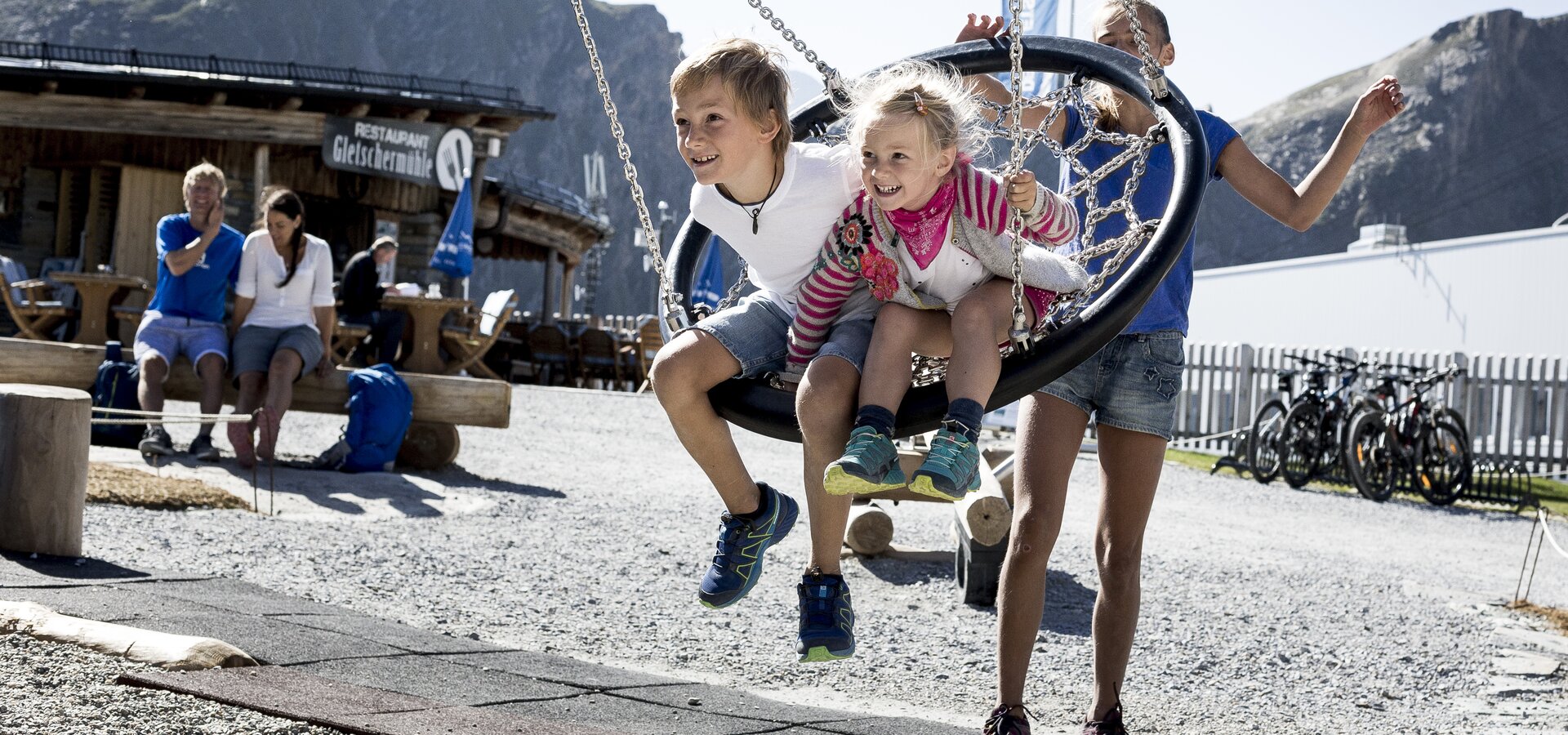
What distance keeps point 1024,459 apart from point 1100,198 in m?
0.65

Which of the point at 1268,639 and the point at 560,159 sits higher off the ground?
the point at 560,159

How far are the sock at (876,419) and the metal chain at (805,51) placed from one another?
0.77 m

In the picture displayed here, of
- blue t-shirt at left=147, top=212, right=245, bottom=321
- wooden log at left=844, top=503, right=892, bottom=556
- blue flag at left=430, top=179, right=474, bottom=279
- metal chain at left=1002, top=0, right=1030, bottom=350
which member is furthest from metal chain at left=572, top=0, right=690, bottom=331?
blue flag at left=430, top=179, right=474, bottom=279

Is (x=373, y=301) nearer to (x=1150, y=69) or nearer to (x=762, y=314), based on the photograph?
(x=762, y=314)

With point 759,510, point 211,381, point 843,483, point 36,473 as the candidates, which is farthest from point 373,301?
point 843,483

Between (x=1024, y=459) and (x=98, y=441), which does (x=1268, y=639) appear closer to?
(x=1024, y=459)

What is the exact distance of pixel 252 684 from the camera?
3.50 m

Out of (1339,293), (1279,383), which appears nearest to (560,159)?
(1339,293)

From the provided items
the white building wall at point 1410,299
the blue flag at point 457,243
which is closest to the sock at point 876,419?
the blue flag at point 457,243

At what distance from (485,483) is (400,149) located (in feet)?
39.1

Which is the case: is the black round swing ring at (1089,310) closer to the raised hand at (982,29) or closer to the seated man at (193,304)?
the raised hand at (982,29)

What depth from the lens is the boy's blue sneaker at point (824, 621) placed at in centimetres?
→ 272

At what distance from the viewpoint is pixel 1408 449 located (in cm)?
1222

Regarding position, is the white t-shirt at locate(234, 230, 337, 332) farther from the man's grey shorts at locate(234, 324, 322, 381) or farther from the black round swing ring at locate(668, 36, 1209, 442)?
the black round swing ring at locate(668, 36, 1209, 442)
